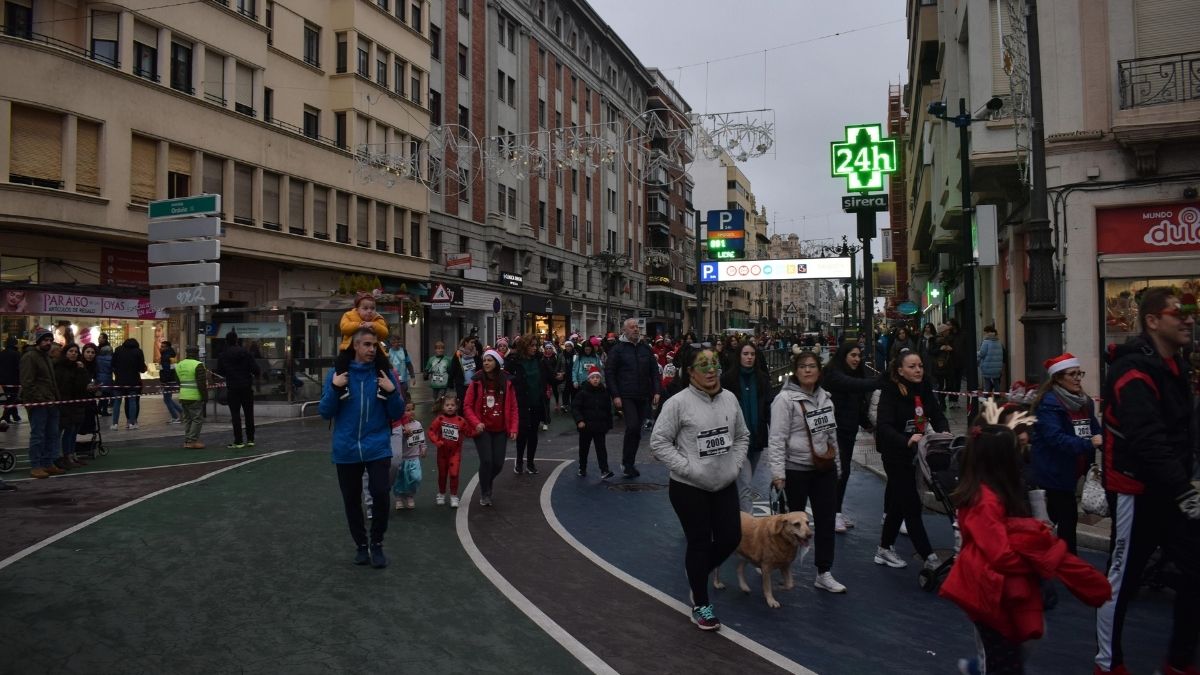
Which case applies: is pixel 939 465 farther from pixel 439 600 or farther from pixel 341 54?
pixel 341 54

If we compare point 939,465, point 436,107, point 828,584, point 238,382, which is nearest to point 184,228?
point 238,382

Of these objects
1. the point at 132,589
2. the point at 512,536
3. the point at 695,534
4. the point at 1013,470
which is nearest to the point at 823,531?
the point at 695,534

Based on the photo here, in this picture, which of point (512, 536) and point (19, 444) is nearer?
point (512, 536)

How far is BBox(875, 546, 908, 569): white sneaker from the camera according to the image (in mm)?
6582

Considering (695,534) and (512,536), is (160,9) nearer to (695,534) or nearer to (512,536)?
(512,536)

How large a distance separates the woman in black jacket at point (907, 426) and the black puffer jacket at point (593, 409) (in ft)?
16.5

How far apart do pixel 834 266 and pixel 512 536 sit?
74.4 feet

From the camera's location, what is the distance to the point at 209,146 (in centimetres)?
2528

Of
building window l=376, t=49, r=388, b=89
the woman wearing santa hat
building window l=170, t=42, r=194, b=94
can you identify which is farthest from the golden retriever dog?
building window l=376, t=49, r=388, b=89

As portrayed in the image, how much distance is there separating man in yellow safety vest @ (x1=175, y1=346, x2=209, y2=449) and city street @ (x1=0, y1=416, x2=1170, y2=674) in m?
4.91

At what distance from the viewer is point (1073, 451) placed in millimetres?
5426

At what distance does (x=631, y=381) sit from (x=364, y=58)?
26343mm

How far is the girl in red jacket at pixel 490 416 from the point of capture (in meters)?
9.05

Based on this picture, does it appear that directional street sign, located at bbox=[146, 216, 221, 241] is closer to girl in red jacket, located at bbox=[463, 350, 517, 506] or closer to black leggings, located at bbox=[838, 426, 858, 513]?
girl in red jacket, located at bbox=[463, 350, 517, 506]
